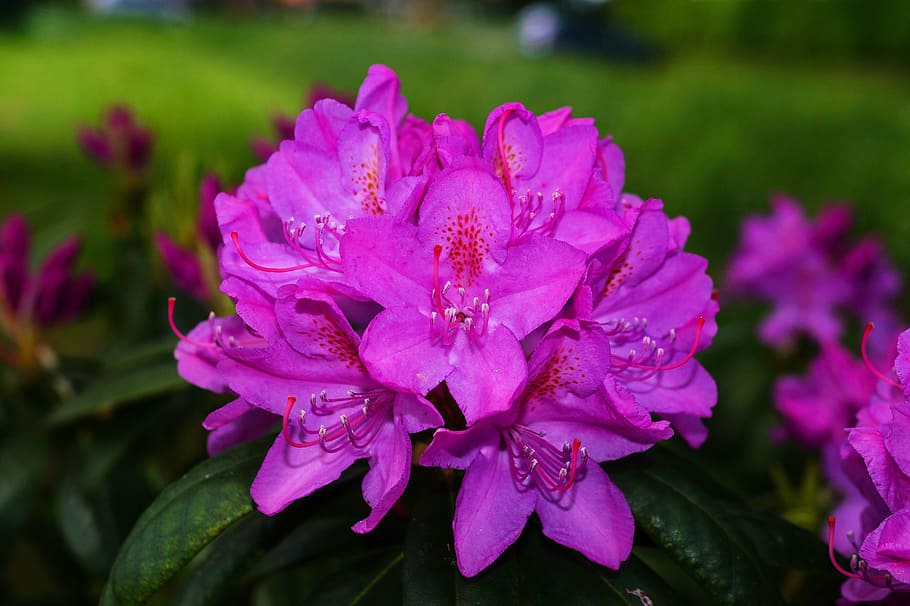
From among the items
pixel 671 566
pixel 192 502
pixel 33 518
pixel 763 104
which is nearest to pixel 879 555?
Answer: pixel 192 502

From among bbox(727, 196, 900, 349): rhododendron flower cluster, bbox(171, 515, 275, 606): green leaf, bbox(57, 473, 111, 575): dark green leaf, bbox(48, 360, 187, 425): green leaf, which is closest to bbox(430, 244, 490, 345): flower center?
bbox(171, 515, 275, 606): green leaf

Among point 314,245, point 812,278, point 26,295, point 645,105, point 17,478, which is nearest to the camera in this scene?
point 314,245

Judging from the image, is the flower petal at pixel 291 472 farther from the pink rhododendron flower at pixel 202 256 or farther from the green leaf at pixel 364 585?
the pink rhododendron flower at pixel 202 256

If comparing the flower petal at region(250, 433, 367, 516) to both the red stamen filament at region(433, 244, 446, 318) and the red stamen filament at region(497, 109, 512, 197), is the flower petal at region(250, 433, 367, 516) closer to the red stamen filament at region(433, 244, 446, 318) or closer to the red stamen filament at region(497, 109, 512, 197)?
the red stamen filament at region(433, 244, 446, 318)

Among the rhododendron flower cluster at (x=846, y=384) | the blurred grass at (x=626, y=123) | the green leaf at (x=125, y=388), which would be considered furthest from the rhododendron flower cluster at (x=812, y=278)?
the green leaf at (x=125, y=388)

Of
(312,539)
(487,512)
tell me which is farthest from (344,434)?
(312,539)

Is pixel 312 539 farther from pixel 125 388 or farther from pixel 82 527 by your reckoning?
pixel 82 527

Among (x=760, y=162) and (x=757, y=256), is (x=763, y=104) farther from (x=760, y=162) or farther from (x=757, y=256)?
(x=757, y=256)
